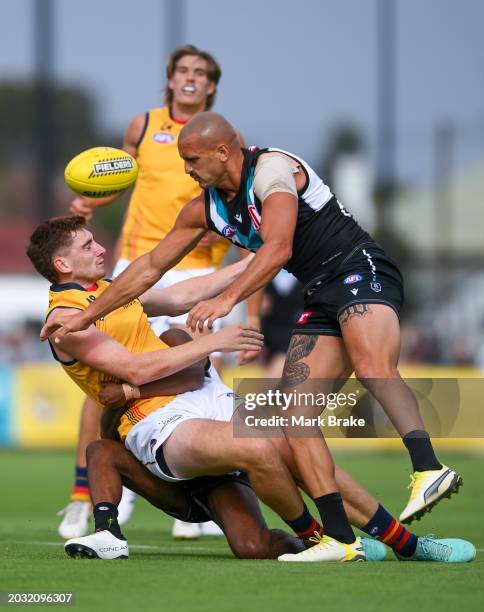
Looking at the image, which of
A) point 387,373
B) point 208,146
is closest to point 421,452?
point 387,373

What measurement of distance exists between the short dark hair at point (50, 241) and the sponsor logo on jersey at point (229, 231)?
816 mm

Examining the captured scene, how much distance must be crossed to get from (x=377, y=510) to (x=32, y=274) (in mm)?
24182

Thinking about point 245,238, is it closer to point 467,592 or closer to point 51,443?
point 467,592

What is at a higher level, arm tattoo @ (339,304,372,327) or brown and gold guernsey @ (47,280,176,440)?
arm tattoo @ (339,304,372,327)

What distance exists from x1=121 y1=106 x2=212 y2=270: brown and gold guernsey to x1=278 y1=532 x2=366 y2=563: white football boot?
3310 millimetres

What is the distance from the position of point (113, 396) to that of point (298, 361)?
3.14 feet

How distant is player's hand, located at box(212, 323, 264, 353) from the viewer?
598 centimetres

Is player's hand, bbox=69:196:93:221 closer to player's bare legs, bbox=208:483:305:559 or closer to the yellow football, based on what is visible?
the yellow football

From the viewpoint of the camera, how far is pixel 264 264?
576cm

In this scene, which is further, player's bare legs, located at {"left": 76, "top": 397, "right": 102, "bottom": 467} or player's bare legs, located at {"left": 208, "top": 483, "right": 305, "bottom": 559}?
player's bare legs, located at {"left": 76, "top": 397, "right": 102, "bottom": 467}

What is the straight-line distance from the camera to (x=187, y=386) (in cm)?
639

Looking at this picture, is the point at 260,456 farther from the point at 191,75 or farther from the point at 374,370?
the point at 191,75

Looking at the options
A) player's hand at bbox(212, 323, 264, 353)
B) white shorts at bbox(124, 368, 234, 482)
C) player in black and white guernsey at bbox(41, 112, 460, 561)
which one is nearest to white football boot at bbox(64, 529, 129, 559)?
white shorts at bbox(124, 368, 234, 482)

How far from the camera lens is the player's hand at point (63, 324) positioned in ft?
20.1
